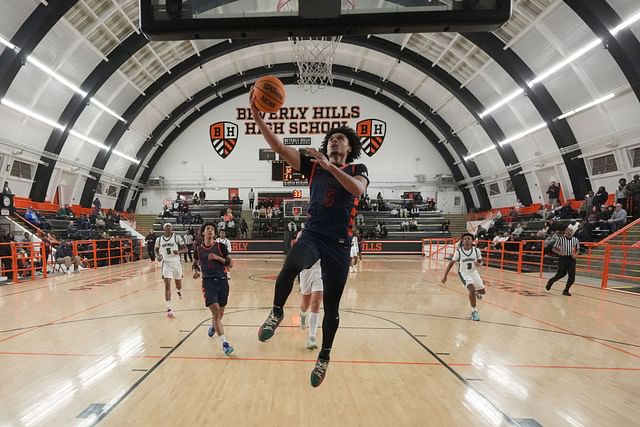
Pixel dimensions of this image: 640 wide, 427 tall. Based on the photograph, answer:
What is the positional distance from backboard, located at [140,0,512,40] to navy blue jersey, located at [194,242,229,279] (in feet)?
8.88

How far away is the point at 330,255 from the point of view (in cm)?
290

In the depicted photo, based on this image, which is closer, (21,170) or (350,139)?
(350,139)

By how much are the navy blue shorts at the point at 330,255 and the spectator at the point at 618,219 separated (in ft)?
50.8

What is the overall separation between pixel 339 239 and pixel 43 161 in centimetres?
2330

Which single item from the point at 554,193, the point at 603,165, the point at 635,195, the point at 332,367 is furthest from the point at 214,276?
the point at 554,193

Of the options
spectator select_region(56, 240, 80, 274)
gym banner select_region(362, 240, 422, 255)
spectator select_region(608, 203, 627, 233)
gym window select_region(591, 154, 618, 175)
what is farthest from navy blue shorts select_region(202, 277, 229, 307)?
gym window select_region(591, 154, 618, 175)

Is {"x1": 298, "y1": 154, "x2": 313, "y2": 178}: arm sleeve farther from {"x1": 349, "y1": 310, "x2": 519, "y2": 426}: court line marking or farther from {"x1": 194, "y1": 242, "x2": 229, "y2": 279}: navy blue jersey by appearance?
{"x1": 349, "y1": 310, "x2": 519, "y2": 426}: court line marking

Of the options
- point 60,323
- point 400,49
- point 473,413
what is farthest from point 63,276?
point 400,49

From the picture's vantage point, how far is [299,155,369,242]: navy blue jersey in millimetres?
2936

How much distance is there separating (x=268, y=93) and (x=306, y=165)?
25.8 inches

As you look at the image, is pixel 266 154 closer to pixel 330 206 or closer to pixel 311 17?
pixel 311 17

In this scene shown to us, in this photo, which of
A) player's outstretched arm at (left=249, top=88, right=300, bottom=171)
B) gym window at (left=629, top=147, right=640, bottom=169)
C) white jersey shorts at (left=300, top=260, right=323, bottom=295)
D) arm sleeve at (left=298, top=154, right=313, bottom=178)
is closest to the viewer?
player's outstretched arm at (left=249, top=88, right=300, bottom=171)

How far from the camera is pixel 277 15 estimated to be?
13.1 ft

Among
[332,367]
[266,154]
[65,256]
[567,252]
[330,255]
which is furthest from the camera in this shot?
[266,154]
